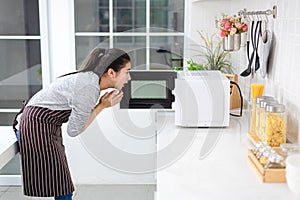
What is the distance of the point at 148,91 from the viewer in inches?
130

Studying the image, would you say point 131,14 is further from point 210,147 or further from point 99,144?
point 210,147

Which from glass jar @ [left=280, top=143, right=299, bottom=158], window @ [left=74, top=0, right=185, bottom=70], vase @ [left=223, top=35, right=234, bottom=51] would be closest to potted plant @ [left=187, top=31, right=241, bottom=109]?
window @ [left=74, top=0, right=185, bottom=70]

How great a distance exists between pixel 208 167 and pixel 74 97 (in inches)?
35.9

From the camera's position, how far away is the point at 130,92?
329cm

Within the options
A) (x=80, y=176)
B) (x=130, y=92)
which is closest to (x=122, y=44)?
(x=130, y=92)

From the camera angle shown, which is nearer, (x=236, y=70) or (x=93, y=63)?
(x=93, y=63)

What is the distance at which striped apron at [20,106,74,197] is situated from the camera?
7.74 feet

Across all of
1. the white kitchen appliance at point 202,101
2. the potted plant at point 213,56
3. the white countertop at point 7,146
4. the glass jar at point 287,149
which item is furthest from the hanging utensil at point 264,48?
the white countertop at point 7,146

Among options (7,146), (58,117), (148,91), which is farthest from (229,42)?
(7,146)

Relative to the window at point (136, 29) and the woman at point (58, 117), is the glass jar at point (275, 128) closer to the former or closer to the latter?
the woman at point (58, 117)

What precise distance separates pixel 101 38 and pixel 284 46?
1853 millimetres

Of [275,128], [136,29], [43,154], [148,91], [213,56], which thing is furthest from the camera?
[136,29]

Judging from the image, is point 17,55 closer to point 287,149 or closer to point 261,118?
point 261,118

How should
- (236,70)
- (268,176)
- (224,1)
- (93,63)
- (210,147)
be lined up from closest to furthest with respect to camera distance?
(268,176)
(210,147)
(93,63)
(236,70)
(224,1)
